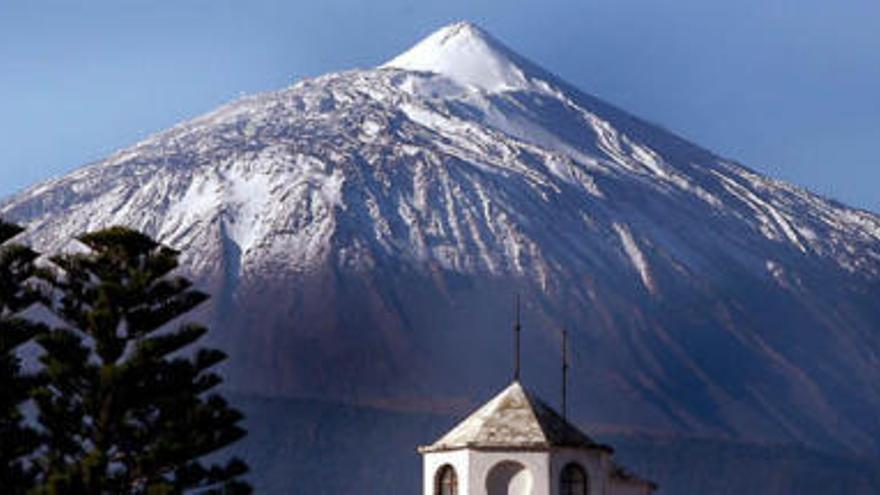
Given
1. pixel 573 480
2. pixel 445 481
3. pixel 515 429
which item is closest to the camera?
pixel 573 480

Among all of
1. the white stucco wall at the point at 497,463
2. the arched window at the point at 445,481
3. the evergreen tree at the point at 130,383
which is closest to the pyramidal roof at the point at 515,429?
the white stucco wall at the point at 497,463

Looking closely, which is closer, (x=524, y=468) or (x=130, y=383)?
(x=524, y=468)

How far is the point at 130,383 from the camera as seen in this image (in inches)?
2092

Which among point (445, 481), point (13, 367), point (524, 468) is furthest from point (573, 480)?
point (13, 367)

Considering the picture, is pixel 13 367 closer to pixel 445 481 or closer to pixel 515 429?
pixel 445 481

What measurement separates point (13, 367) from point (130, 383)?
2.89 m

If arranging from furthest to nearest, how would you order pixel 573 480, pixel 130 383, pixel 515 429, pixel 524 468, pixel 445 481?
1. pixel 130 383
2. pixel 445 481
3. pixel 515 429
4. pixel 573 480
5. pixel 524 468

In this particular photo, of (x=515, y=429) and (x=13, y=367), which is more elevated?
(x=13, y=367)

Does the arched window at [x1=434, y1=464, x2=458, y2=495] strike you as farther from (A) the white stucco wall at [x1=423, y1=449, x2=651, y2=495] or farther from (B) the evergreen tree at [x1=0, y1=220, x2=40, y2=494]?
(B) the evergreen tree at [x1=0, y1=220, x2=40, y2=494]

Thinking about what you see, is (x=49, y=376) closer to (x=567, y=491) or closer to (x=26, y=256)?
→ (x=26, y=256)

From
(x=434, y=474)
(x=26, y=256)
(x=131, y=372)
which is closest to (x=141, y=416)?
(x=131, y=372)

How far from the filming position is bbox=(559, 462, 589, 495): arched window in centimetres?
4325

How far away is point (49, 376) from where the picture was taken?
176 feet

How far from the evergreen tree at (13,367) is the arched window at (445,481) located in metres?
12.3
